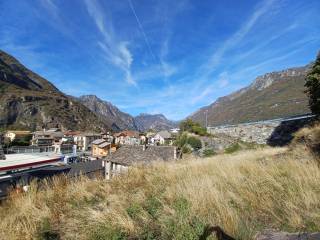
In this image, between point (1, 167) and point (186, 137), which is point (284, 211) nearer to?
point (1, 167)

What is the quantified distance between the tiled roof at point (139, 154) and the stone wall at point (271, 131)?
11639 millimetres

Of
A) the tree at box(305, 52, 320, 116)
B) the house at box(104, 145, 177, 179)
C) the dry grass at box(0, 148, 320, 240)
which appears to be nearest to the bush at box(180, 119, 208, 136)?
the house at box(104, 145, 177, 179)

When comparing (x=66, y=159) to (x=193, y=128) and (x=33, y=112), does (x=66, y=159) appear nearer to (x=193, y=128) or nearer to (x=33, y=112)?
(x=193, y=128)

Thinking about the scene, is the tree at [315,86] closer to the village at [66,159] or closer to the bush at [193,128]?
the village at [66,159]

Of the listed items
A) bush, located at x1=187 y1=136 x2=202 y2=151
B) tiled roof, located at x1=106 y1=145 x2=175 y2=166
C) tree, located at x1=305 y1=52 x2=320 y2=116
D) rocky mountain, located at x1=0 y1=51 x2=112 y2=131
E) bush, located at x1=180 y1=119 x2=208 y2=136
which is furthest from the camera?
rocky mountain, located at x1=0 y1=51 x2=112 y2=131

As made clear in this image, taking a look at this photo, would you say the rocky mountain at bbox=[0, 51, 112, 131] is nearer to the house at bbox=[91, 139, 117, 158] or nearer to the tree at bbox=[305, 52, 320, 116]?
the house at bbox=[91, 139, 117, 158]

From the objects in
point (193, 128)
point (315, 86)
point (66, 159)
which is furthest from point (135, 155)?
point (315, 86)

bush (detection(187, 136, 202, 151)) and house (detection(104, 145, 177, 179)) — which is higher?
bush (detection(187, 136, 202, 151))

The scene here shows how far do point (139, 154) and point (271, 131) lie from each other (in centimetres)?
1816

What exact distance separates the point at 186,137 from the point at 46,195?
3291 cm

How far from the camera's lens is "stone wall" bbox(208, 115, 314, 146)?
25.5 m

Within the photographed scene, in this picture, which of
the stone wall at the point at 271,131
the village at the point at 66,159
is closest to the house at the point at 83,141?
the village at the point at 66,159

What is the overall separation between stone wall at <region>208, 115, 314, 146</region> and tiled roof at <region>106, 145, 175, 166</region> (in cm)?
1164

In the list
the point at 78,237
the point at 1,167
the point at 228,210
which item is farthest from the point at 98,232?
the point at 1,167
